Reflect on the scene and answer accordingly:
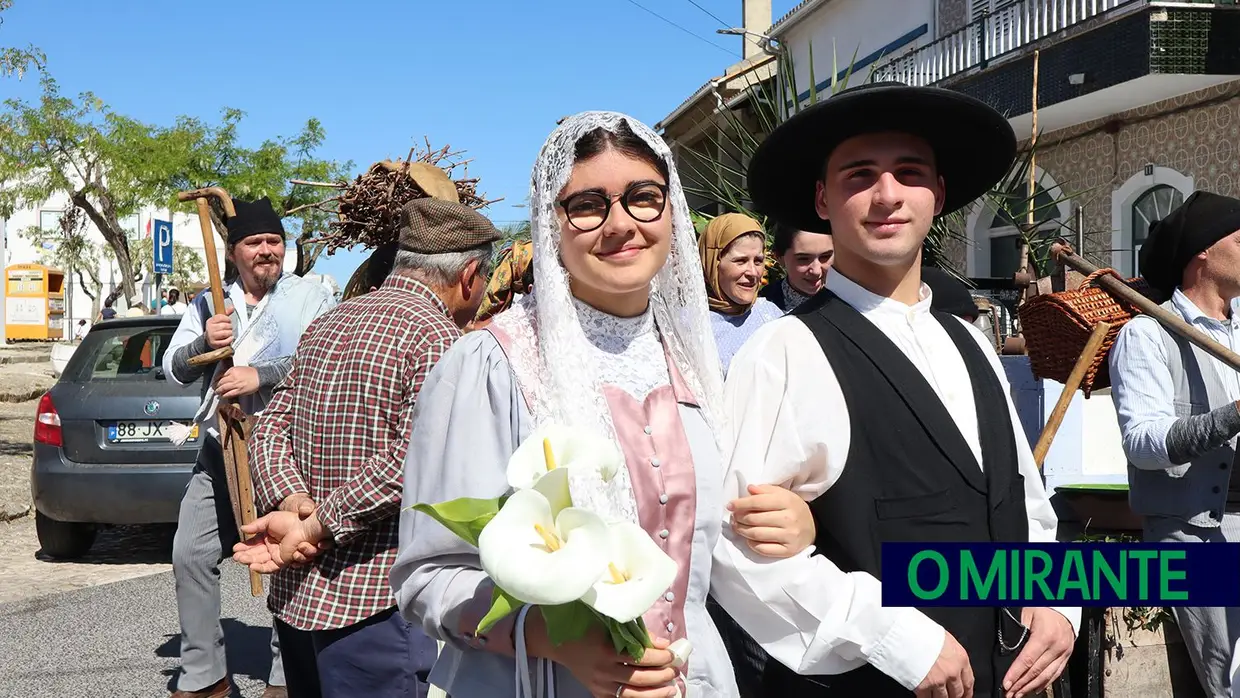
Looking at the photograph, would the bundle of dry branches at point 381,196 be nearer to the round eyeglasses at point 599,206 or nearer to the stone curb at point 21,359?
the round eyeglasses at point 599,206

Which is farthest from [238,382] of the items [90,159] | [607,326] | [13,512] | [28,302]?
[28,302]

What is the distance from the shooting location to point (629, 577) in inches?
60.7

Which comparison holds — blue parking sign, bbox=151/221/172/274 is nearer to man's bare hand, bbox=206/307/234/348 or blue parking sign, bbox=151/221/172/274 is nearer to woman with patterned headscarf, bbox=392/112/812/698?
man's bare hand, bbox=206/307/234/348

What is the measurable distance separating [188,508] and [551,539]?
12.2ft

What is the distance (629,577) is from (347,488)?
4.97ft

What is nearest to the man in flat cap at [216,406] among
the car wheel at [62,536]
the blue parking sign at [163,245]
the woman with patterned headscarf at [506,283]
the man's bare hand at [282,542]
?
the woman with patterned headscarf at [506,283]

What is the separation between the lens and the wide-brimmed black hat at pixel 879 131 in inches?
88.4

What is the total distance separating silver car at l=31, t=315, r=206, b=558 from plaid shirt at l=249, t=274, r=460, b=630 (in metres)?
4.69

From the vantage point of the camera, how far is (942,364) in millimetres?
2217

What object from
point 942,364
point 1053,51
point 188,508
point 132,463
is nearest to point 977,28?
point 1053,51

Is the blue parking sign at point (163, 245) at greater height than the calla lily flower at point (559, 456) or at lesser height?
greater

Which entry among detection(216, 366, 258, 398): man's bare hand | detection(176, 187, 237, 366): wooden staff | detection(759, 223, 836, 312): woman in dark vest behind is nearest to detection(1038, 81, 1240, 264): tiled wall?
detection(759, 223, 836, 312): woman in dark vest behind

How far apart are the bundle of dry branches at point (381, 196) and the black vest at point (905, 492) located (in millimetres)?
2112

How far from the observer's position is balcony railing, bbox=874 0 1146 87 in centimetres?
1477
